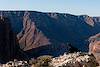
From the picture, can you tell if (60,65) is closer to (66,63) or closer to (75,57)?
(66,63)

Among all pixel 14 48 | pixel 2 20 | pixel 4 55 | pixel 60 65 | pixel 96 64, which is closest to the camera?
pixel 60 65

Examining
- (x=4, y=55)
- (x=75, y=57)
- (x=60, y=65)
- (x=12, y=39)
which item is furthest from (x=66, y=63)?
(x=12, y=39)

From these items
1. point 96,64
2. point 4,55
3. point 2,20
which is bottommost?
point 4,55

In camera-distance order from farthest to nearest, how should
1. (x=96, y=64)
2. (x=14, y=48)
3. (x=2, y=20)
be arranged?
(x=2, y=20), (x=14, y=48), (x=96, y=64)

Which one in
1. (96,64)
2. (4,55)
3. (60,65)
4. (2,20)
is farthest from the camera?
(2,20)

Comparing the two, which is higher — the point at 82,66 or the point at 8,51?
the point at 82,66

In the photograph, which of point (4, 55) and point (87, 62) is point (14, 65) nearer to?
point (87, 62)

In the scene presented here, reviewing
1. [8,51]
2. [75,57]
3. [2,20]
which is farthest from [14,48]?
[75,57]

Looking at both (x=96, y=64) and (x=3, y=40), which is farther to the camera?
(x=3, y=40)

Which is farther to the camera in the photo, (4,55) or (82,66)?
(4,55)
